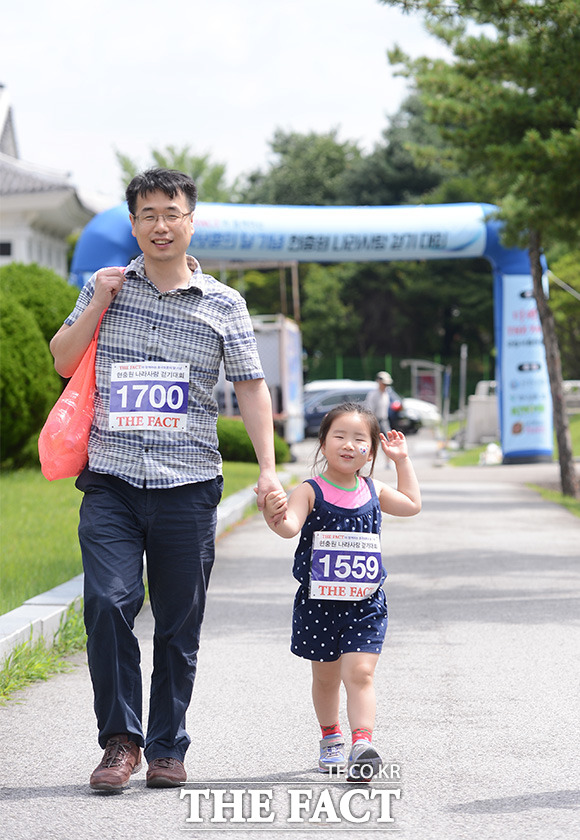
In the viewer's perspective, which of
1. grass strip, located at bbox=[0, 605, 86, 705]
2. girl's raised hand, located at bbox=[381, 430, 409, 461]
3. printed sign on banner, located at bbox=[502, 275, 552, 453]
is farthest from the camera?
printed sign on banner, located at bbox=[502, 275, 552, 453]

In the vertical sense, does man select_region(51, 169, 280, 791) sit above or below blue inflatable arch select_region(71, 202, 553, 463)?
below

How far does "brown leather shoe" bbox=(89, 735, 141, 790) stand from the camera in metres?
4.09

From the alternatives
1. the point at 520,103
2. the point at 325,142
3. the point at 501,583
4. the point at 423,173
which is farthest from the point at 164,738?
the point at 325,142

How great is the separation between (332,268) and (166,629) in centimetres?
5668

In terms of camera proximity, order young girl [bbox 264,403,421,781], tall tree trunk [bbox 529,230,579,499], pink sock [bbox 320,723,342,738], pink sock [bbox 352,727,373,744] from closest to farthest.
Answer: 1. pink sock [bbox 352,727,373,744]
2. young girl [bbox 264,403,421,781]
3. pink sock [bbox 320,723,342,738]
4. tall tree trunk [bbox 529,230,579,499]

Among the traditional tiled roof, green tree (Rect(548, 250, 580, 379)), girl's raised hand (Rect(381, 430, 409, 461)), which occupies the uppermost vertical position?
the traditional tiled roof

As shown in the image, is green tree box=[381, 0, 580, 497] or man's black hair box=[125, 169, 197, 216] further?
green tree box=[381, 0, 580, 497]

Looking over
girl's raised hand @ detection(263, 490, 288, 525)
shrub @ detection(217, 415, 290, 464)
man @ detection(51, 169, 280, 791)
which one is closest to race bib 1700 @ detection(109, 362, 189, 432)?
man @ detection(51, 169, 280, 791)

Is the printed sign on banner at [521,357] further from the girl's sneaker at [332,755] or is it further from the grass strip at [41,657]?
the girl's sneaker at [332,755]

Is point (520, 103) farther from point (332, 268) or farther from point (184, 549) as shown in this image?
point (332, 268)

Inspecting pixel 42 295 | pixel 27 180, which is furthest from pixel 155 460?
pixel 27 180

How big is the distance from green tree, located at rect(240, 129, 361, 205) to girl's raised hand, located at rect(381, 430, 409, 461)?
5767 centimetres

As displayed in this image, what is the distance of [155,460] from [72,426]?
0.31m

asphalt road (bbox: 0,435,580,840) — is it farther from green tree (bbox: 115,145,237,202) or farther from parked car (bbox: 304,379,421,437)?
green tree (bbox: 115,145,237,202)
